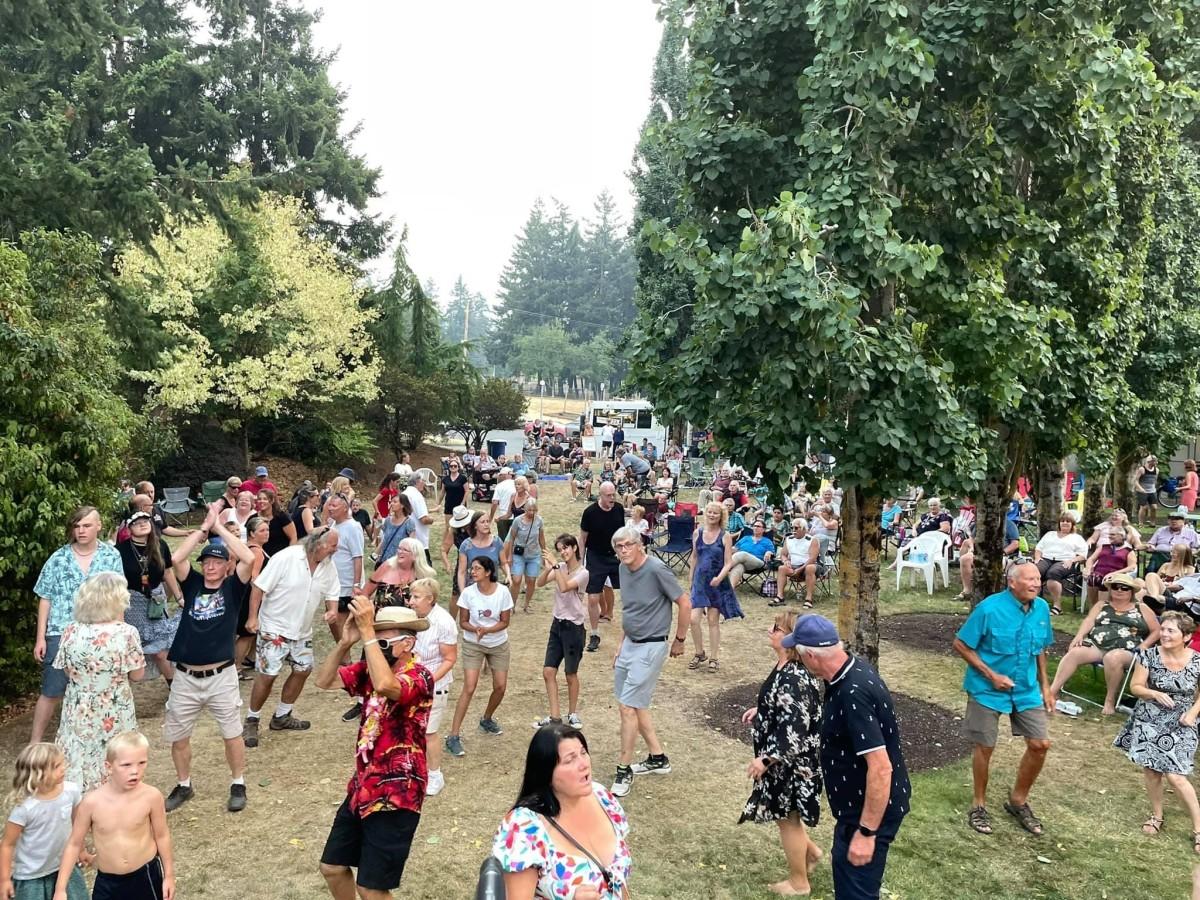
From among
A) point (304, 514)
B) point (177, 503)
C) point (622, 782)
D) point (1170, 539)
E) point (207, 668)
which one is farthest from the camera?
point (177, 503)

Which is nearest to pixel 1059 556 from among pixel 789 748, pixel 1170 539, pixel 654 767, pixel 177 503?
pixel 1170 539

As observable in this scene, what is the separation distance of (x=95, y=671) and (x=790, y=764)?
406 cm

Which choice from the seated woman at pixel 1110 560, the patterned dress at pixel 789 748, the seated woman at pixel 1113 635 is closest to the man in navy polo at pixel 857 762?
the patterned dress at pixel 789 748

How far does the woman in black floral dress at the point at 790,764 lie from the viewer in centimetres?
478

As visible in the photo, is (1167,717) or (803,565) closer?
(1167,717)

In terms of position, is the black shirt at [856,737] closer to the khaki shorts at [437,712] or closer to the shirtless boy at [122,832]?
the khaki shorts at [437,712]

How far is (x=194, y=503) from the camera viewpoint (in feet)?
70.8

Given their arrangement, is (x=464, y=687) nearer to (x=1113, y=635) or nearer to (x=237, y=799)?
(x=237, y=799)

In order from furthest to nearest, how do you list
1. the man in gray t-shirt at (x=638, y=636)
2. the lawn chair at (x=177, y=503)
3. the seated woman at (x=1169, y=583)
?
the lawn chair at (x=177, y=503)
the seated woman at (x=1169, y=583)
the man in gray t-shirt at (x=638, y=636)

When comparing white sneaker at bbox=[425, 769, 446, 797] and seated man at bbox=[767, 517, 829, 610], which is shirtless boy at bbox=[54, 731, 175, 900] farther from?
seated man at bbox=[767, 517, 829, 610]

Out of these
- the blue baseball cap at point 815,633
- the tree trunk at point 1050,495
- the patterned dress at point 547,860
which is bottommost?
the patterned dress at point 547,860

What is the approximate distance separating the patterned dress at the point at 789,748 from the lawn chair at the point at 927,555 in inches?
388

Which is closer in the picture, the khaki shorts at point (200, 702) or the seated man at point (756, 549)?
the khaki shorts at point (200, 702)

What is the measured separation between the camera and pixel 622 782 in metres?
6.17
